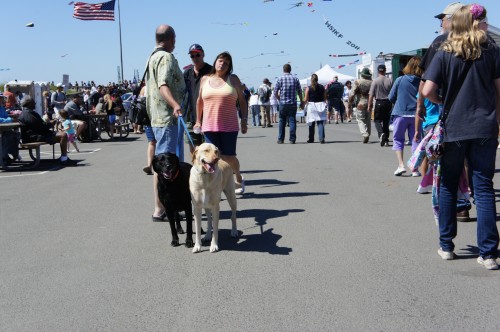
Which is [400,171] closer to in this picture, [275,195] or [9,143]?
[275,195]

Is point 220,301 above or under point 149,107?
under

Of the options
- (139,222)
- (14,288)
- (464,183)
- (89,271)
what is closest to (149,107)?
(139,222)

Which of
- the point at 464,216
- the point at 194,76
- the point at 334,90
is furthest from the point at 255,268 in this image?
the point at 334,90

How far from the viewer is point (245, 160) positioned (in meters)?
13.2

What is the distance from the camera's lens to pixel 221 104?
7473mm

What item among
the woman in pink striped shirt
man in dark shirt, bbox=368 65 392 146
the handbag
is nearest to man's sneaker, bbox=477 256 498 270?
the handbag

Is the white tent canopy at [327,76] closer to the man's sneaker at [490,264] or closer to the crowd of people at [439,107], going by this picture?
the crowd of people at [439,107]

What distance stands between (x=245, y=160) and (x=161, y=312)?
9.26 metres

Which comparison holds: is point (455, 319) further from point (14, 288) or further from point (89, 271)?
point (14, 288)

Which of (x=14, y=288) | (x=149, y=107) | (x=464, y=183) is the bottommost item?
(x=14, y=288)

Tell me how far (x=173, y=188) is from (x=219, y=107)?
207 centimetres

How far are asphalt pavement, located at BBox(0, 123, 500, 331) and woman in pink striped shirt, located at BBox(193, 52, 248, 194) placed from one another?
912mm

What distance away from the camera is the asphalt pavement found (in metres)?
3.84

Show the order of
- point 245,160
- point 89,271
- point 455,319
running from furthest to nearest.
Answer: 1. point 245,160
2. point 89,271
3. point 455,319
